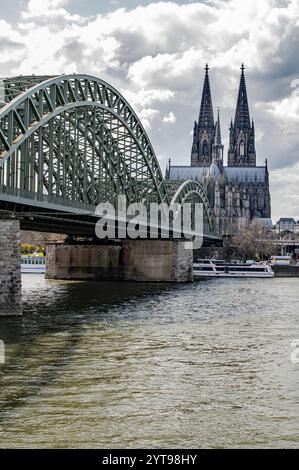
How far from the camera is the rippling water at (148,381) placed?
57.1ft

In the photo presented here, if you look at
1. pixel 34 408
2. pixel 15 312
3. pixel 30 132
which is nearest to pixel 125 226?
pixel 30 132

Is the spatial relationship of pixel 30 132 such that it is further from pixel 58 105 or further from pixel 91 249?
pixel 91 249

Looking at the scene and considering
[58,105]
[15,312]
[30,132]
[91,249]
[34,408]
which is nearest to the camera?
[34,408]

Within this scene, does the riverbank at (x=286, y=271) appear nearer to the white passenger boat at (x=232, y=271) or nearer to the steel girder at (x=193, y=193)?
the white passenger boat at (x=232, y=271)

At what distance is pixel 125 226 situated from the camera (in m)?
71.2

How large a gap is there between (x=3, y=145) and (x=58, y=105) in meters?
12.3

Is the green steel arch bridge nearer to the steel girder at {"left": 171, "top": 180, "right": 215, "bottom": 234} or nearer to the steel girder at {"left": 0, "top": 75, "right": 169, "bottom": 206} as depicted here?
the steel girder at {"left": 0, "top": 75, "right": 169, "bottom": 206}

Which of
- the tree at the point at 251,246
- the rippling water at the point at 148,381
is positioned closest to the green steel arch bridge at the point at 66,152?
the rippling water at the point at 148,381

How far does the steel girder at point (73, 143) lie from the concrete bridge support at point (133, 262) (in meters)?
5.87

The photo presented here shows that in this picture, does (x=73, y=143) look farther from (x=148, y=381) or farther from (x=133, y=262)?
(x=148, y=381)

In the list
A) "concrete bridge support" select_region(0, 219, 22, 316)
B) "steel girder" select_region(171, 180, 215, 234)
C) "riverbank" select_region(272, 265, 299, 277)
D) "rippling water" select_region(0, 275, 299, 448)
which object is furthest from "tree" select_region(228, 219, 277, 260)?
"concrete bridge support" select_region(0, 219, 22, 316)

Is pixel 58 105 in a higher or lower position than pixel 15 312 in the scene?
higher

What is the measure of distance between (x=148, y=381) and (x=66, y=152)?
1528 inches

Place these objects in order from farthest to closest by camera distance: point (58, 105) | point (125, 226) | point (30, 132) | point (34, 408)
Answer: point (125, 226)
point (58, 105)
point (30, 132)
point (34, 408)
